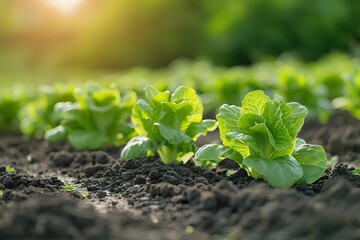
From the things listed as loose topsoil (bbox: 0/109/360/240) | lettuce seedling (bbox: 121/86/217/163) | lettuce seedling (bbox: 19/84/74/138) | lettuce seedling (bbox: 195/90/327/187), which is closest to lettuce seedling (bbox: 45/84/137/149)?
loose topsoil (bbox: 0/109/360/240)

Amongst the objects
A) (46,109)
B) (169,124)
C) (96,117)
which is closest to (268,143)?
(169,124)

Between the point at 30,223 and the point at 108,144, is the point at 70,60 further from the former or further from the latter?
the point at 30,223

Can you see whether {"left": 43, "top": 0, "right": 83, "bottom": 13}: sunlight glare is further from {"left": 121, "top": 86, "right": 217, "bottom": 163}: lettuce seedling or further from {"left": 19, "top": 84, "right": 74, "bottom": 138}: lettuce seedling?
{"left": 121, "top": 86, "right": 217, "bottom": 163}: lettuce seedling

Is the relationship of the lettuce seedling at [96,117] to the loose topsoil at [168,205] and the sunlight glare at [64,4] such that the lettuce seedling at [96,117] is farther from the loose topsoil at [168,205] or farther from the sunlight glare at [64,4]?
the sunlight glare at [64,4]

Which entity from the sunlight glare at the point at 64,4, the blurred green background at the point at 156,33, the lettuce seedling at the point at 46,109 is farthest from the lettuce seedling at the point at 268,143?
the sunlight glare at the point at 64,4

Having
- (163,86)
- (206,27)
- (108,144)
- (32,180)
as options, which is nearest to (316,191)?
(32,180)
